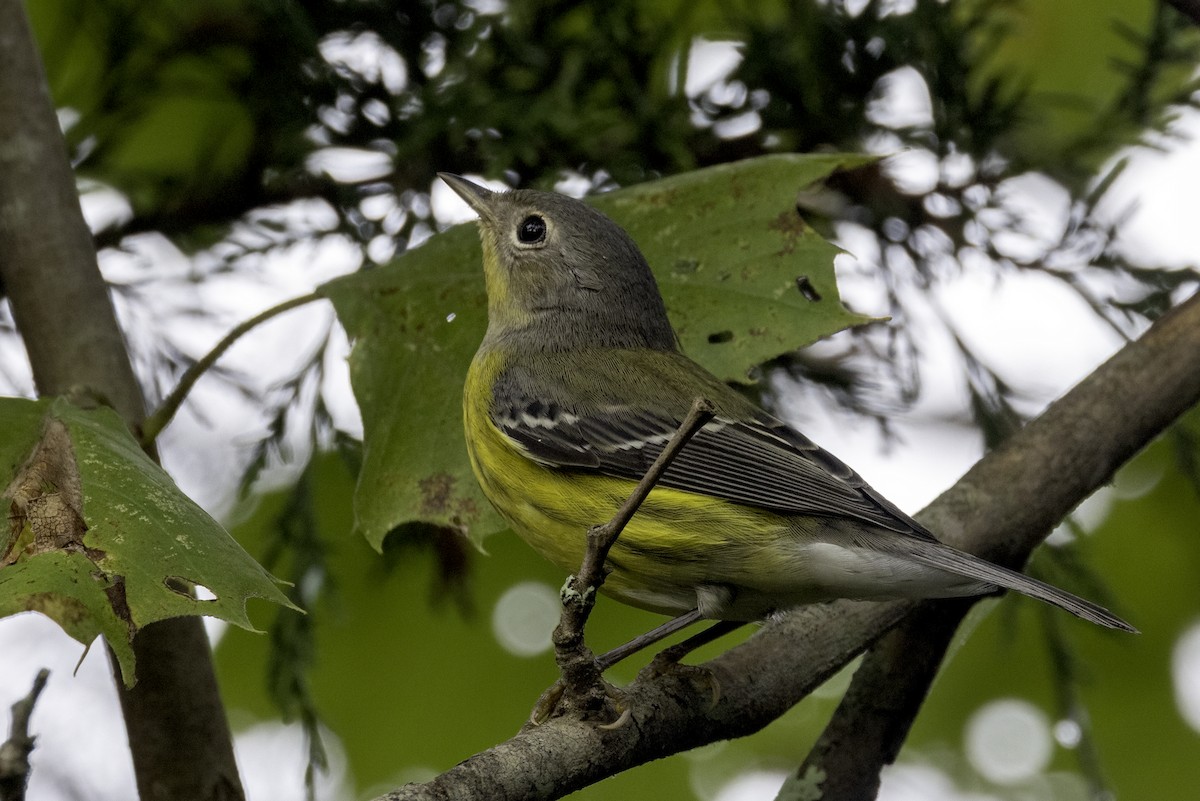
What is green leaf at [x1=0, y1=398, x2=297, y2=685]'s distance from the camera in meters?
1.81

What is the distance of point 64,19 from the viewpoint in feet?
10.9

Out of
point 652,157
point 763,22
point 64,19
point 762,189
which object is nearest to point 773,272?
point 762,189

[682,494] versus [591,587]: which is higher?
[682,494]

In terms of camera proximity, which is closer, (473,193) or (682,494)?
(682,494)

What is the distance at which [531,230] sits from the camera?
3.63m

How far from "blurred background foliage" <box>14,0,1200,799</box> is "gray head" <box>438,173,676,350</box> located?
5.0 inches

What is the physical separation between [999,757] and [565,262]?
194 centimetres

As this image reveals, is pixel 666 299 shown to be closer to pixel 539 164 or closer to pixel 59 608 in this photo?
pixel 539 164

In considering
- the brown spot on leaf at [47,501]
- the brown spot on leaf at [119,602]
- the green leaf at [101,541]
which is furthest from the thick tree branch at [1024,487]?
the brown spot on leaf at [47,501]

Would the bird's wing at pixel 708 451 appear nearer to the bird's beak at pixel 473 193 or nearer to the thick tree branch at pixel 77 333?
the bird's beak at pixel 473 193

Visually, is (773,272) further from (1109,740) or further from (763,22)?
(1109,740)

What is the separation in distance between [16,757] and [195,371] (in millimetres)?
1340

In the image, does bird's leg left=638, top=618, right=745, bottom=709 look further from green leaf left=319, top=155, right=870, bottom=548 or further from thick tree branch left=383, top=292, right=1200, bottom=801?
green leaf left=319, top=155, right=870, bottom=548

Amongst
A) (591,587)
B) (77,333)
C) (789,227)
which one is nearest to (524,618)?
(789,227)
